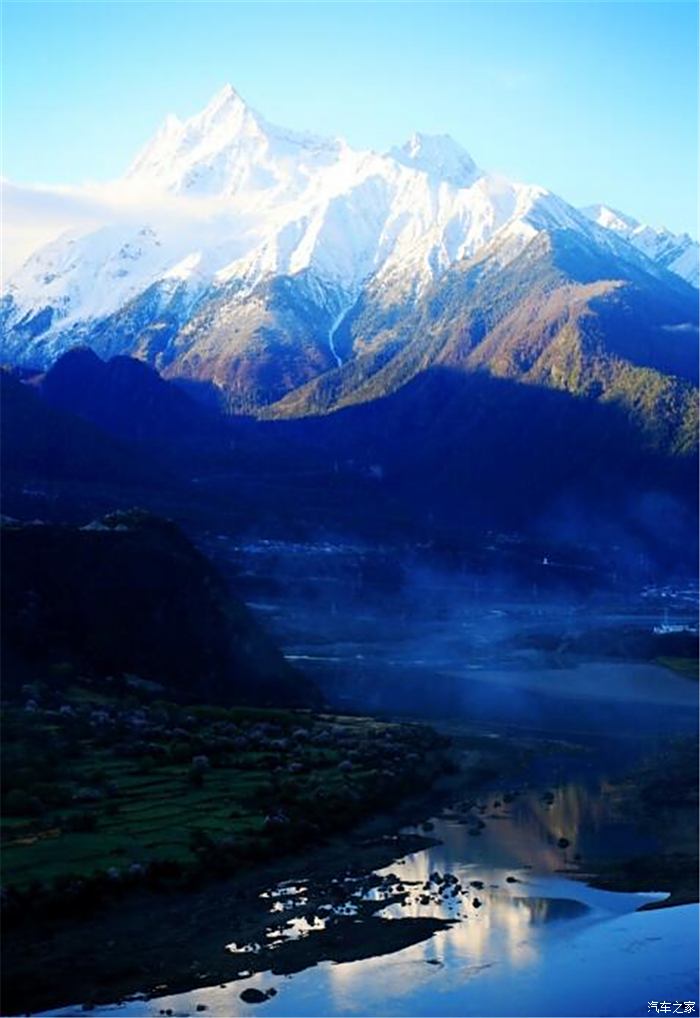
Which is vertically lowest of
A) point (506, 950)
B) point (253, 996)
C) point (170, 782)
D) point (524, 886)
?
point (253, 996)

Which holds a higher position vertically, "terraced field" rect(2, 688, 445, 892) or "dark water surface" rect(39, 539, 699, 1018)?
"terraced field" rect(2, 688, 445, 892)

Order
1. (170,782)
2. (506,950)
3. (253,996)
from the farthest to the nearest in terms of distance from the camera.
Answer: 1. (170,782)
2. (506,950)
3. (253,996)

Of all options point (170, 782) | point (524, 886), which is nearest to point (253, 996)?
point (524, 886)

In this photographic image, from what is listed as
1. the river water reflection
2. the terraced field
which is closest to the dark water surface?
the river water reflection

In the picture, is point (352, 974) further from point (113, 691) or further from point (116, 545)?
point (116, 545)

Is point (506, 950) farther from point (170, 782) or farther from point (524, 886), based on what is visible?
point (170, 782)

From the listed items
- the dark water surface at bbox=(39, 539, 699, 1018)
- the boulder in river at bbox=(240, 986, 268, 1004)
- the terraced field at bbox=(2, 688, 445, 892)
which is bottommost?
the boulder in river at bbox=(240, 986, 268, 1004)

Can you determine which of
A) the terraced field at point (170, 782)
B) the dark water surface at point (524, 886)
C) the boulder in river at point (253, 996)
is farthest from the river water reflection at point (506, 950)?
the terraced field at point (170, 782)

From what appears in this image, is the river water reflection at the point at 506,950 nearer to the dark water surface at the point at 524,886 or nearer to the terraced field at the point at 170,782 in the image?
the dark water surface at the point at 524,886

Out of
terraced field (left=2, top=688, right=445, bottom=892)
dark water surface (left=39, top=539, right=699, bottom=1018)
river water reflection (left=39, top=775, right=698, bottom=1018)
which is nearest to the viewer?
river water reflection (left=39, top=775, right=698, bottom=1018)

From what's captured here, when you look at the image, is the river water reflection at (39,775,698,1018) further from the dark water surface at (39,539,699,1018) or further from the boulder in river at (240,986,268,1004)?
the boulder in river at (240,986,268,1004)

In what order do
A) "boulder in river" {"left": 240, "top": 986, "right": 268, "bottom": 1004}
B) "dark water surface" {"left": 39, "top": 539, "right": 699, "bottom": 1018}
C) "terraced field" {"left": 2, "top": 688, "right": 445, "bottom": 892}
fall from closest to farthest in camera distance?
1. "boulder in river" {"left": 240, "top": 986, "right": 268, "bottom": 1004}
2. "dark water surface" {"left": 39, "top": 539, "right": 699, "bottom": 1018}
3. "terraced field" {"left": 2, "top": 688, "right": 445, "bottom": 892}

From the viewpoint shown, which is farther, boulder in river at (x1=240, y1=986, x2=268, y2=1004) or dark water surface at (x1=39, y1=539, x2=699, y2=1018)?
dark water surface at (x1=39, y1=539, x2=699, y2=1018)

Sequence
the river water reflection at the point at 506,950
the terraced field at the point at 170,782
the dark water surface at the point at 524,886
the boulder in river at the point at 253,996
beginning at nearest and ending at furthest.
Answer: the boulder in river at the point at 253,996, the river water reflection at the point at 506,950, the dark water surface at the point at 524,886, the terraced field at the point at 170,782
